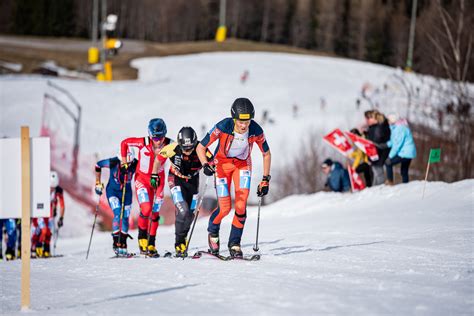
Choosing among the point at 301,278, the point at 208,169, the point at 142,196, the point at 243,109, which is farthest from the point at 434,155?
the point at 301,278

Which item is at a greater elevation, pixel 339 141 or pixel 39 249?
pixel 339 141

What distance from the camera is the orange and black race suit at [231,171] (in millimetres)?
8727

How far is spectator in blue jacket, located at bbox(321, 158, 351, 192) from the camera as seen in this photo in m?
17.0

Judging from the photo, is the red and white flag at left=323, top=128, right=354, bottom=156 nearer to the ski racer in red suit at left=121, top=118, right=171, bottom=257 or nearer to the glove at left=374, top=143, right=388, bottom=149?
the glove at left=374, top=143, right=388, bottom=149

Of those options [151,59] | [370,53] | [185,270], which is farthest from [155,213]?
[370,53]

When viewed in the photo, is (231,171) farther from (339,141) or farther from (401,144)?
(339,141)

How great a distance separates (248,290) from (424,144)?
21870 millimetres

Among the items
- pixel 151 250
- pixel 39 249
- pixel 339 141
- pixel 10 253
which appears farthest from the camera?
pixel 339 141

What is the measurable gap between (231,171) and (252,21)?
74.5m

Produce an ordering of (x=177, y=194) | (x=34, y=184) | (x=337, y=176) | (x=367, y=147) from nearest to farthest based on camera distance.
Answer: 1. (x=34, y=184)
2. (x=177, y=194)
3. (x=367, y=147)
4. (x=337, y=176)

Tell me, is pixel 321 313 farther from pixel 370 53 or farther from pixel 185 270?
pixel 370 53

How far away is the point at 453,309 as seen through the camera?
5754 mm

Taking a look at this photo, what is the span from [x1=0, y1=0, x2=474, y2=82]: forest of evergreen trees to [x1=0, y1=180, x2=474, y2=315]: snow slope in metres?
57.0

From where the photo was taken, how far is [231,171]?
8.94 metres
